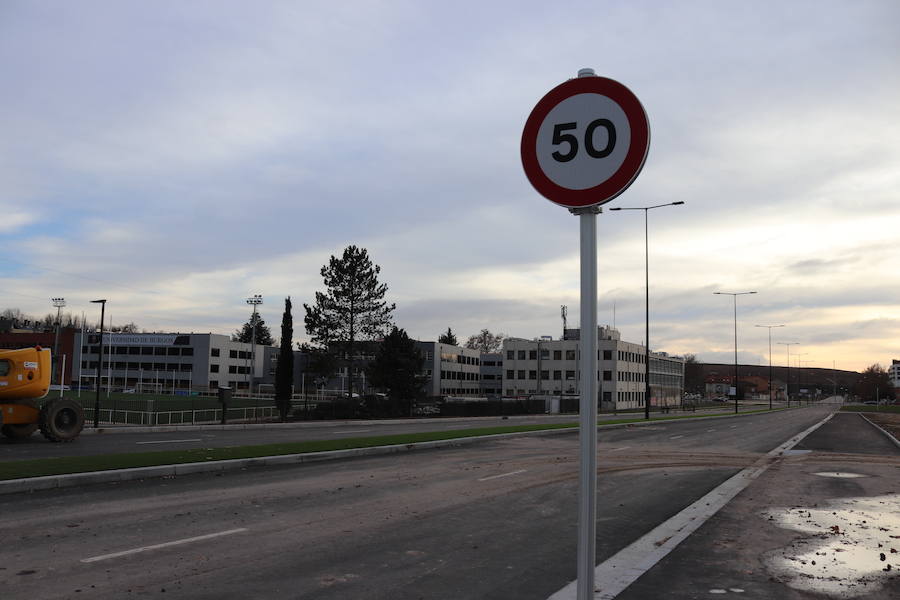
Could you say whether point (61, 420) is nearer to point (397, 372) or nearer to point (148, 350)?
point (397, 372)

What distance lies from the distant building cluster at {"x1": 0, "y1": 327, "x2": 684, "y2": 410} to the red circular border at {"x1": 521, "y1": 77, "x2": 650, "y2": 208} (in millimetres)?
98013

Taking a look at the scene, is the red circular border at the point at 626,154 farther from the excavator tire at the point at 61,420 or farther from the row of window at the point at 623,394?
the row of window at the point at 623,394

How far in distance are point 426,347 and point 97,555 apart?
10605cm

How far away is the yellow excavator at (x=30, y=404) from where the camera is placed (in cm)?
1972

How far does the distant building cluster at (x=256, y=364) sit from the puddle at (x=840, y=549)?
295ft

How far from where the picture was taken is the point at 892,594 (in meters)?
6.08

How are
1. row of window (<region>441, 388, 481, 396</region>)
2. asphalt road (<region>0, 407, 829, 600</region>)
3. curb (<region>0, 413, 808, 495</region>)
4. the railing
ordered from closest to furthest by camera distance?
asphalt road (<region>0, 407, 829, 600</region>)
curb (<region>0, 413, 808, 495</region>)
the railing
row of window (<region>441, 388, 481, 396</region>)

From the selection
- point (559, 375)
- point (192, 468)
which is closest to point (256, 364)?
point (559, 375)

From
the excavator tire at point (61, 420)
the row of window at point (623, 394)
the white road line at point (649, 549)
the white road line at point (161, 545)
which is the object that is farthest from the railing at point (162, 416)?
the row of window at point (623, 394)

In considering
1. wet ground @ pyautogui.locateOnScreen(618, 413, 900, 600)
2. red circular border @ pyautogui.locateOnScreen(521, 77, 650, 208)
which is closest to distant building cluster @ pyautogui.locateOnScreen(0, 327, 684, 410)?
wet ground @ pyautogui.locateOnScreen(618, 413, 900, 600)

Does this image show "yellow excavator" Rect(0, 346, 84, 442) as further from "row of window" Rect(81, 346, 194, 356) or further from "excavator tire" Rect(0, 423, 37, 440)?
"row of window" Rect(81, 346, 194, 356)

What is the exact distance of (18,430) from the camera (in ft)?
66.8

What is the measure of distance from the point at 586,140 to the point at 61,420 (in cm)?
2199

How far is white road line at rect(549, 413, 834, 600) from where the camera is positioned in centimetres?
608
